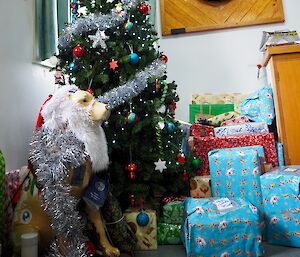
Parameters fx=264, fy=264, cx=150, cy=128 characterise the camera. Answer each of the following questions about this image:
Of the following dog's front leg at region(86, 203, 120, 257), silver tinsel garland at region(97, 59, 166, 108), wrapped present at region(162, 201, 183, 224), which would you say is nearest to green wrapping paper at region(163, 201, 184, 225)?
wrapped present at region(162, 201, 183, 224)

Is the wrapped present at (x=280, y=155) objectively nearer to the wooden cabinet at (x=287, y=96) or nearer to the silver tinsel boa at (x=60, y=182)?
the wooden cabinet at (x=287, y=96)

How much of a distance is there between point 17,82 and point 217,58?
195 cm

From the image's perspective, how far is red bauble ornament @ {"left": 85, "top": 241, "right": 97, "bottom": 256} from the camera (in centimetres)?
112

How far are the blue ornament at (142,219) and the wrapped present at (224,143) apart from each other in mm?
635

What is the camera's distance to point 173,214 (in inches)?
56.7

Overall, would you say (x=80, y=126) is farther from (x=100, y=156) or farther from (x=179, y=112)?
(x=179, y=112)

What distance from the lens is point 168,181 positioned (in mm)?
1676

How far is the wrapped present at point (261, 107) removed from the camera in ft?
6.61

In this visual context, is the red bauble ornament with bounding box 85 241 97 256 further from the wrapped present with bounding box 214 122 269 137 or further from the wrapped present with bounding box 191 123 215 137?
the wrapped present with bounding box 214 122 269 137

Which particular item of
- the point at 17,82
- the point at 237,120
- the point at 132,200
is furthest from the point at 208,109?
the point at 17,82

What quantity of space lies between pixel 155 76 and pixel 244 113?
966 millimetres

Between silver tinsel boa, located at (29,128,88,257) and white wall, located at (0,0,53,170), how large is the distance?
0.49 m

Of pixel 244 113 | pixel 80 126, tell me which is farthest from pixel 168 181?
pixel 244 113

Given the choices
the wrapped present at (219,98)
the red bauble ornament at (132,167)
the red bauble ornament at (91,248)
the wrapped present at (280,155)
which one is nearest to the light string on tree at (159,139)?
the red bauble ornament at (132,167)
